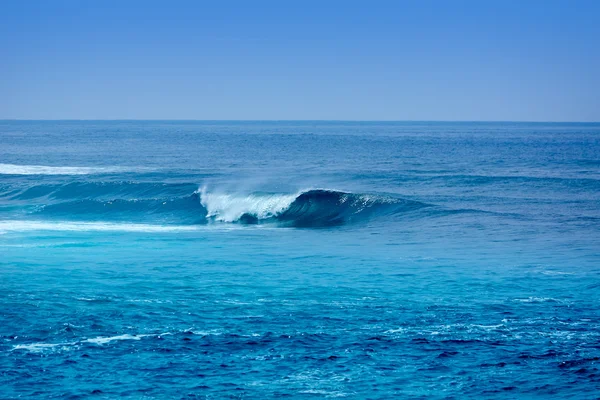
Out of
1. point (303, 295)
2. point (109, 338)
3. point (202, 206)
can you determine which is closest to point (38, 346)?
point (109, 338)

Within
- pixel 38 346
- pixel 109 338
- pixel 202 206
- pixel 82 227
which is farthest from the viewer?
pixel 202 206

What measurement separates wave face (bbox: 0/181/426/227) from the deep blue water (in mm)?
137

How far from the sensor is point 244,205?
36.9m

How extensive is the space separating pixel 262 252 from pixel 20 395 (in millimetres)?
13181

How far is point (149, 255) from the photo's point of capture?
76.0 feet

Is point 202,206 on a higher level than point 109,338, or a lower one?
higher

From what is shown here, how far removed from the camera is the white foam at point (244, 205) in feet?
116

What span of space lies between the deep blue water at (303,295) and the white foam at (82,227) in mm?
121

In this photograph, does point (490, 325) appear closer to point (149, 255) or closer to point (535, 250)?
point (535, 250)

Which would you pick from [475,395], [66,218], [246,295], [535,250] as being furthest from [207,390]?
[66,218]

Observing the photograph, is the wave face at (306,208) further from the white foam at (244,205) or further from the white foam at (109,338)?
the white foam at (109,338)

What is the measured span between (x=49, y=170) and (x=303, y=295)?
42.7 m

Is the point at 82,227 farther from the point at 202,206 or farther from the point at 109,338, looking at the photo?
the point at 109,338

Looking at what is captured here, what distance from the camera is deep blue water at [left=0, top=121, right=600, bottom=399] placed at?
469 inches
